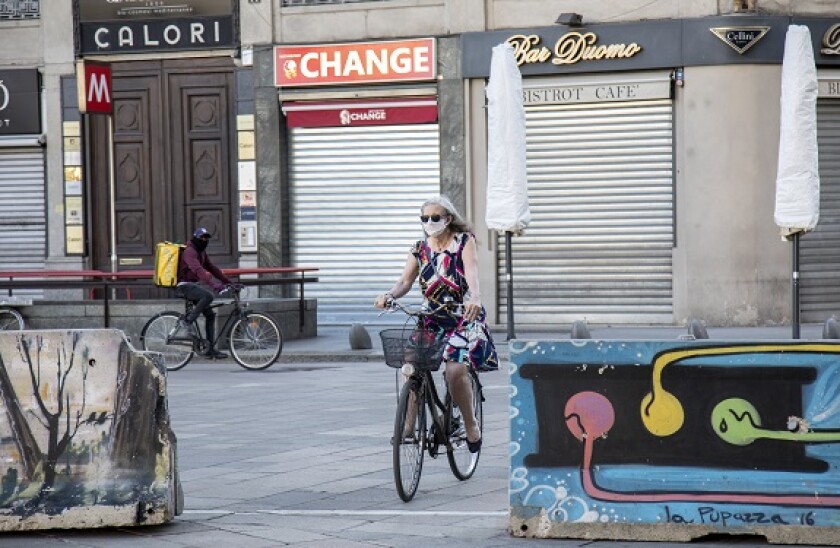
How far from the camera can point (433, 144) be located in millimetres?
24953

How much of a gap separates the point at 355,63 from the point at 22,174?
20.3 feet

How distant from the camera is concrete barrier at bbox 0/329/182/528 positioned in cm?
805

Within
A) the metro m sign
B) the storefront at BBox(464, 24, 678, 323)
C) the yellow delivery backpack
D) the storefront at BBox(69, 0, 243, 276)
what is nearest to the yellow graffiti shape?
the yellow delivery backpack

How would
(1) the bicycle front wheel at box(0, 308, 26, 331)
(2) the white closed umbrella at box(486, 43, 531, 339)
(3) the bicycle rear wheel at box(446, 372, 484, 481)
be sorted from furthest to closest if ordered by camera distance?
(1) the bicycle front wheel at box(0, 308, 26, 331), (2) the white closed umbrella at box(486, 43, 531, 339), (3) the bicycle rear wheel at box(446, 372, 484, 481)

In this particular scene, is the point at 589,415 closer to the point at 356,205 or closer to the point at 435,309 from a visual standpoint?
the point at 435,309

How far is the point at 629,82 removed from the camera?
76.6ft

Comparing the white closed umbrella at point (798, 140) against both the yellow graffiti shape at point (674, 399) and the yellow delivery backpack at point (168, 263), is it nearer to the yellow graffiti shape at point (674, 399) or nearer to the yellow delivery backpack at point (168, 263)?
the yellow delivery backpack at point (168, 263)

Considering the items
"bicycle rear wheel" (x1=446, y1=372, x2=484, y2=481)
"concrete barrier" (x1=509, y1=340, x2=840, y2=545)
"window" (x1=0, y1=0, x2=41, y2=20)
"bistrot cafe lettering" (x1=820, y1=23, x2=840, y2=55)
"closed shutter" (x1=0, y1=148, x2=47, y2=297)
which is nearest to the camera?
"concrete barrier" (x1=509, y1=340, x2=840, y2=545)

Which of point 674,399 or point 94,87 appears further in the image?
point 94,87

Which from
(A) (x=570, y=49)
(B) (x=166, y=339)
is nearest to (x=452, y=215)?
(B) (x=166, y=339)

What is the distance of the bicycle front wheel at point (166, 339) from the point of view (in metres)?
19.2

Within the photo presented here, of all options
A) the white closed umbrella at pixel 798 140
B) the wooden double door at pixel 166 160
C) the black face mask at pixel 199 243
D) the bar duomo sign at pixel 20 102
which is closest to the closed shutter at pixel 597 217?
the wooden double door at pixel 166 160

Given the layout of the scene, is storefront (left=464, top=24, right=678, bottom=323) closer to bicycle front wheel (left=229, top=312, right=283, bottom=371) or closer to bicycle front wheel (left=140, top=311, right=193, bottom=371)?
bicycle front wheel (left=229, top=312, right=283, bottom=371)

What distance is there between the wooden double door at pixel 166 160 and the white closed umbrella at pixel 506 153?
6.86m
